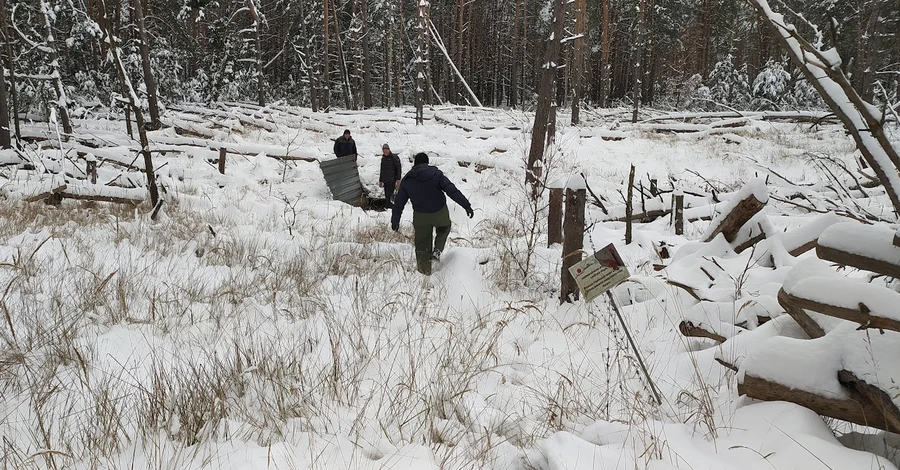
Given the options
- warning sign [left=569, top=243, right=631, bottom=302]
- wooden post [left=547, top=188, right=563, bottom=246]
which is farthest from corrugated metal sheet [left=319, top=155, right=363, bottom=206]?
warning sign [left=569, top=243, right=631, bottom=302]

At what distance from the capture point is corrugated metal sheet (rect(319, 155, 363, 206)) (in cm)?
1070

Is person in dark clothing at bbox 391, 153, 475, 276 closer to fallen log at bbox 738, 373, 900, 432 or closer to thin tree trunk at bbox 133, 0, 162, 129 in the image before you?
fallen log at bbox 738, 373, 900, 432

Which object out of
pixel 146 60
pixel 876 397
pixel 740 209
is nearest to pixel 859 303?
pixel 876 397

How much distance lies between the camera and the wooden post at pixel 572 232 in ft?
12.9

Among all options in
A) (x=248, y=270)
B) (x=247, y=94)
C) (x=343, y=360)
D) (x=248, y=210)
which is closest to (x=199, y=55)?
(x=247, y=94)

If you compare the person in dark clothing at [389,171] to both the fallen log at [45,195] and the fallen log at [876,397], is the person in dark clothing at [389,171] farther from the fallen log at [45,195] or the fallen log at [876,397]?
the fallen log at [876,397]

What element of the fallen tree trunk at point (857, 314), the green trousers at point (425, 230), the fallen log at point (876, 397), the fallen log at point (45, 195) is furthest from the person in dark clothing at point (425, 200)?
the fallen log at point (45, 195)

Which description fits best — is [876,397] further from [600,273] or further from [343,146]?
[343,146]

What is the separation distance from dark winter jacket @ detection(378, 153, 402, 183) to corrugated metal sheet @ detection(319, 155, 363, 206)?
98cm

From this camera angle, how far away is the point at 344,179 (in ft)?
36.7

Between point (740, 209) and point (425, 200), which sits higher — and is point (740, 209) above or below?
above

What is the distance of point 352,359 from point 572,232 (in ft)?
6.84

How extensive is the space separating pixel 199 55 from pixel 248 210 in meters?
24.8

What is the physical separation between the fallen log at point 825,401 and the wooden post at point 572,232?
6.05ft
